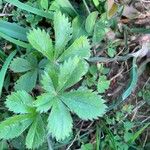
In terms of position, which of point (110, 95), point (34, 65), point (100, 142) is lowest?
point (100, 142)

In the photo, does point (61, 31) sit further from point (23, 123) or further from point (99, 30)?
point (23, 123)

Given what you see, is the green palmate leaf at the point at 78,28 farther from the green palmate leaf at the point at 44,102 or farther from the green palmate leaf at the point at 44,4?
the green palmate leaf at the point at 44,102

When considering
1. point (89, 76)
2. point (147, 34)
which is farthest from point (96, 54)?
point (147, 34)

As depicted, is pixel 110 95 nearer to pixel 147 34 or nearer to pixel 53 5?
pixel 147 34

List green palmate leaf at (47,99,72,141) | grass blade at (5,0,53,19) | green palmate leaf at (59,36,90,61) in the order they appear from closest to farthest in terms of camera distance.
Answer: green palmate leaf at (47,99,72,141), green palmate leaf at (59,36,90,61), grass blade at (5,0,53,19)

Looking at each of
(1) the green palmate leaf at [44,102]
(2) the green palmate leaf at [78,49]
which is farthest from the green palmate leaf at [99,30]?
(1) the green palmate leaf at [44,102]

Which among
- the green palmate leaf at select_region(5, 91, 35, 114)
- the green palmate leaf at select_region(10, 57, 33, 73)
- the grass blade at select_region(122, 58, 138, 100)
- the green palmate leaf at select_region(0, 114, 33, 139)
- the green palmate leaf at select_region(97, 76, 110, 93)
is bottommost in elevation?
the grass blade at select_region(122, 58, 138, 100)

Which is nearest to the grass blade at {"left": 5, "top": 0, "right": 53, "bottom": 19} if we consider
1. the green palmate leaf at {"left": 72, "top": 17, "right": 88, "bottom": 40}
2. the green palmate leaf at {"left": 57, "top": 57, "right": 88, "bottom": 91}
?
the green palmate leaf at {"left": 72, "top": 17, "right": 88, "bottom": 40}

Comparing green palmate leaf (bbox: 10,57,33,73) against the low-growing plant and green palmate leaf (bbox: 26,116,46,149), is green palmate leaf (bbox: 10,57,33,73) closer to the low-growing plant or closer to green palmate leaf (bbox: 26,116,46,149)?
the low-growing plant

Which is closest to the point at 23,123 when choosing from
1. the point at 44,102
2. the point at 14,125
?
the point at 14,125
